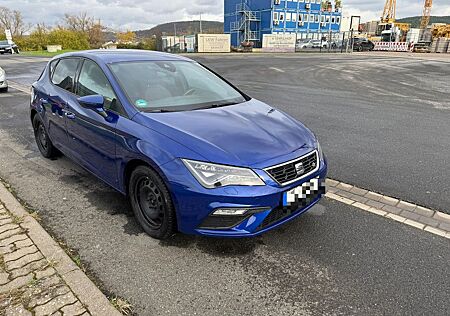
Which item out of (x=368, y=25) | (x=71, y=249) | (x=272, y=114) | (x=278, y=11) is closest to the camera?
(x=71, y=249)

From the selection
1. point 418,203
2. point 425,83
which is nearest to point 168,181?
point 418,203

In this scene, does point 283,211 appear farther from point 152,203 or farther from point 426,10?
point 426,10

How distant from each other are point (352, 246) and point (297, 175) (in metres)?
0.83

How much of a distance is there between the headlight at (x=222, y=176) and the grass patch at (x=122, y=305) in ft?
3.16

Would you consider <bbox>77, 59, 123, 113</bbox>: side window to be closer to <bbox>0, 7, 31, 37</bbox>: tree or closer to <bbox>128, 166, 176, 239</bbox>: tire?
<bbox>128, 166, 176, 239</bbox>: tire

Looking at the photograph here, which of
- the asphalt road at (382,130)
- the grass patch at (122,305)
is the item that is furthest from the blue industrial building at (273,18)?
the grass patch at (122,305)

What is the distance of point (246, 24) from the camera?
5925cm

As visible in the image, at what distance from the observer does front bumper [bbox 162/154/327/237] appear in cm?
247

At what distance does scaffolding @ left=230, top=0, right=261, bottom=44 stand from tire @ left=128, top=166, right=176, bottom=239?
58.9 metres

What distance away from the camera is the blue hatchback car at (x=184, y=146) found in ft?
8.27

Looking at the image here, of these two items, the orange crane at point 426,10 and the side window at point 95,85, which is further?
the orange crane at point 426,10

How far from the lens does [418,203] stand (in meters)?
3.63

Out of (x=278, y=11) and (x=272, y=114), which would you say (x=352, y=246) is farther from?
(x=278, y=11)

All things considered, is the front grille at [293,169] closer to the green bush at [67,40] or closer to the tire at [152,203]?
the tire at [152,203]
